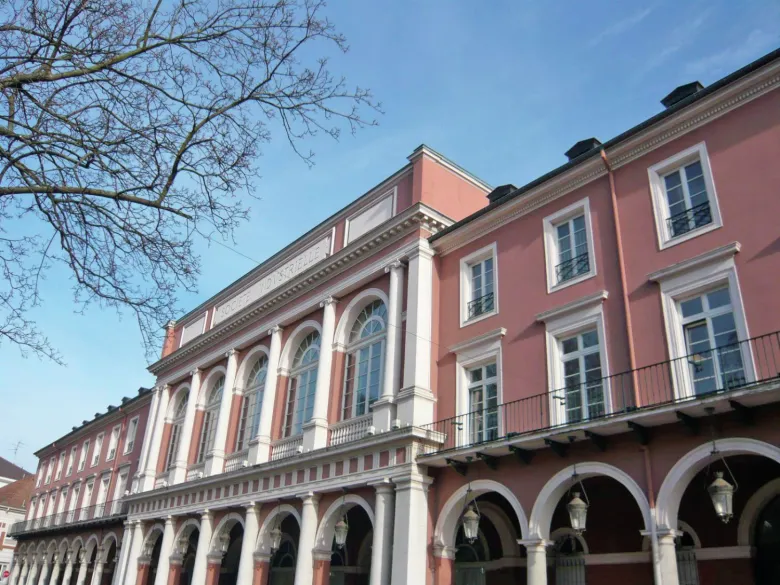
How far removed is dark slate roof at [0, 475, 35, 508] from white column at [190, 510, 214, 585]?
48068 millimetres

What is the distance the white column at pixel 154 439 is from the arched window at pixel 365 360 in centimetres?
1179

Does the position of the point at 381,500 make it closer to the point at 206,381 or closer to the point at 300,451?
the point at 300,451

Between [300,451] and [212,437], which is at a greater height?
[212,437]

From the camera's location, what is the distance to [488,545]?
1558 cm

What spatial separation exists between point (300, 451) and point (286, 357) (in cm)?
376

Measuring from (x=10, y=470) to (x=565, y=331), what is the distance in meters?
76.2

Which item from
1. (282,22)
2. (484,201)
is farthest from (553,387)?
(282,22)

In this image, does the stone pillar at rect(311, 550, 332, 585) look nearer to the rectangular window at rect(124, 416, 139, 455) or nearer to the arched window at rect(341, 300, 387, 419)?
the arched window at rect(341, 300, 387, 419)

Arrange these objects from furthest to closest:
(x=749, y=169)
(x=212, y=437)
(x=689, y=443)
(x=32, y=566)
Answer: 1. (x=32, y=566)
2. (x=212, y=437)
3. (x=749, y=169)
4. (x=689, y=443)

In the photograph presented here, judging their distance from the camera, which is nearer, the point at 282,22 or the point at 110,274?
the point at 282,22

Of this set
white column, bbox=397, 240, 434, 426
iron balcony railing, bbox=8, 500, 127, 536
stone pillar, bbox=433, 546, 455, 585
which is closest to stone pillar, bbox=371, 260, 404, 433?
white column, bbox=397, 240, 434, 426

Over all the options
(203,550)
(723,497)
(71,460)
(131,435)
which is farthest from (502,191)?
(71,460)

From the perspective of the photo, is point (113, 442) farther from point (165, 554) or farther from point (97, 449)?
point (165, 554)

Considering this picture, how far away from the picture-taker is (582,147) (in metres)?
15.0
